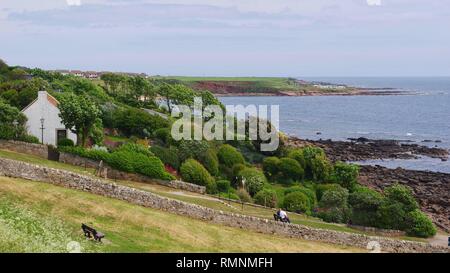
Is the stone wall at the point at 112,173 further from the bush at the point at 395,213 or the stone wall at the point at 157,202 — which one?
the bush at the point at 395,213

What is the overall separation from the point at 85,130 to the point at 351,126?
101768 millimetres

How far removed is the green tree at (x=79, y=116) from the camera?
40.9m

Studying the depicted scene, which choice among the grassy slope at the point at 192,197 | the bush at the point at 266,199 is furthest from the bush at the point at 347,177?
the grassy slope at the point at 192,197

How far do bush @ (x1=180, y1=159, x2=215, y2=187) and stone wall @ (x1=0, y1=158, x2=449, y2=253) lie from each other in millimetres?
13498

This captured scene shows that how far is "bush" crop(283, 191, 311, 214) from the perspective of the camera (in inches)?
1625

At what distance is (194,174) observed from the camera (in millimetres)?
42844

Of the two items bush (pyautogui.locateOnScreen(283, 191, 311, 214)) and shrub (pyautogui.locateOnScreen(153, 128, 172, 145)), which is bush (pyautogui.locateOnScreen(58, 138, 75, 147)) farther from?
bush (pyautogui.locateOnScreen(283, 191, 311, 214))

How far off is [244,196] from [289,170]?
13967 millimetres

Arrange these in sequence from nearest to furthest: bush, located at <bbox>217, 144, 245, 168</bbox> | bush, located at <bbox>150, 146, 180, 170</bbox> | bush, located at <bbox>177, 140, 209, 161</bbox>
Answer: bush, located at <bbox>150, 146, 180, 170</bbox> → bush, located at <bbox>177, 140, 209, 161</bbox> → bush, located at <bbox>217, 144, 245, 168</bbox>

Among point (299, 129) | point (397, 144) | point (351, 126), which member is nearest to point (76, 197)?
point (397, 144)

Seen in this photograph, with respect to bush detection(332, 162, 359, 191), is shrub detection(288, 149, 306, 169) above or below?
above

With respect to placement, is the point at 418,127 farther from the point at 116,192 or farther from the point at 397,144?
the point at 116,192

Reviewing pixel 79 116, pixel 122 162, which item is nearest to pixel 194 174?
pixel 122 162

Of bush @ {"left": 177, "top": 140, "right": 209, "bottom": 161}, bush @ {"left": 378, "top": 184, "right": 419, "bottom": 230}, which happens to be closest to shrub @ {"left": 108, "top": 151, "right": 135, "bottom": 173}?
bush @ {"left": 177, "top": 140, "right": 209, "bottom": 161}
